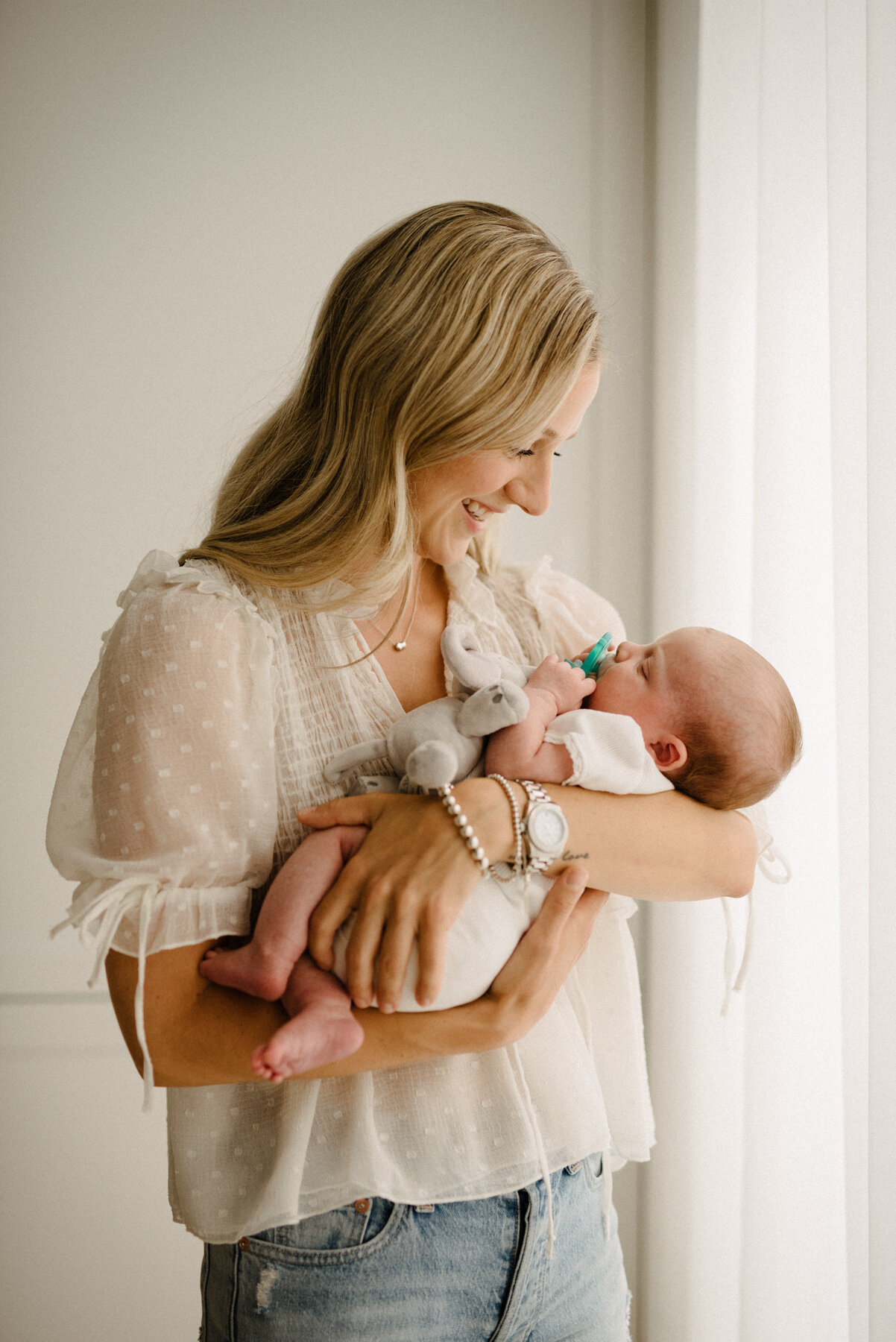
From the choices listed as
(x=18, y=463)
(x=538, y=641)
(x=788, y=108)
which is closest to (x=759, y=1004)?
(x=538, y=641)

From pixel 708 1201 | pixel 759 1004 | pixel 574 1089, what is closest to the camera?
pixel 574 1089

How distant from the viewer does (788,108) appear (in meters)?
1.56

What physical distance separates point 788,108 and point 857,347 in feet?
1.66

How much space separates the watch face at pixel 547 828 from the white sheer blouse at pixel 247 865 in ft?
0.80

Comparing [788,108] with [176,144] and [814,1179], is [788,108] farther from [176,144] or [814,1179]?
[814,1179]

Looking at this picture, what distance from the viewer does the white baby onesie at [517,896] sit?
38.7 inches

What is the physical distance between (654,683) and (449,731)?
312 mm

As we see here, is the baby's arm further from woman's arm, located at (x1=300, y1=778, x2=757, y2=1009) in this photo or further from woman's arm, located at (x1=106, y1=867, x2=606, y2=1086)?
woman's arm, located at (x1=106, y1=867, x2=606, y2=1086)

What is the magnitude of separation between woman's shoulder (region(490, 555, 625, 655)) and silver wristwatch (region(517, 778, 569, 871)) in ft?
1.36

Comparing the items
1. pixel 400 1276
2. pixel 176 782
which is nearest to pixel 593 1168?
pixel 400 1276

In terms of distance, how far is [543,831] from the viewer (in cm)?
102

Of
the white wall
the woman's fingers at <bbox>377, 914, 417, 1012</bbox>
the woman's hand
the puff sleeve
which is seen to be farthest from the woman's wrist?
the white wall

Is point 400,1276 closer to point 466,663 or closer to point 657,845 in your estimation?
point 657,845

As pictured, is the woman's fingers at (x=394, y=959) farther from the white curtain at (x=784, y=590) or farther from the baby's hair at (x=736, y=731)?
the white curtain at (x=784, y=590)
